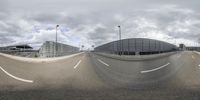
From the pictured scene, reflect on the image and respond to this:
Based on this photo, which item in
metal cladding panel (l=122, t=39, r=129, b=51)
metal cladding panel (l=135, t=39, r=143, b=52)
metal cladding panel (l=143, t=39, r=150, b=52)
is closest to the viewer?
metal cladding panel (l=122, t=39, r=129, b=51)

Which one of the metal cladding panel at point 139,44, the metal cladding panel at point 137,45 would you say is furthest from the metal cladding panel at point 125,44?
the metal cladding panel at point 139,44

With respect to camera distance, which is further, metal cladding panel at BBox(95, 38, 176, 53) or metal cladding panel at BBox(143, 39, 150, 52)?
metal cladding panel at BBox(143, 39, 150, 52)

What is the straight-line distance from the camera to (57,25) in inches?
2210

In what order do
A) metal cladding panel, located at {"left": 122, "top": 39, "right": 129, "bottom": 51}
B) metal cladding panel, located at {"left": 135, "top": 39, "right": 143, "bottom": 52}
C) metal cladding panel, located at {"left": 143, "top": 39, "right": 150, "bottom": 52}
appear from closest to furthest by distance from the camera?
metal cladding panel, located at {"left": 122, "top": 39, "right": 129, "bottom": 51}, metal cladding panel, located at {"left": 135, "top": 39, "right": 143, "bottom": 52}, metal cladding panel, located at {"left": 143, "top": 39, "right": 150, "bottom": 52}

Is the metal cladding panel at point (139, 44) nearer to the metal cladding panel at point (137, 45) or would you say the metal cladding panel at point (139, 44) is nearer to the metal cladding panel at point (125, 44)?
the metal cladding panel at point (137, 45)

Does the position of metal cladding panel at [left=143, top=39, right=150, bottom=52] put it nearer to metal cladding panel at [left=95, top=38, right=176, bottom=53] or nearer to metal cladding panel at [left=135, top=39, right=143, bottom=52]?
metal cladding panel at [left=95, top=38, right=176, bottom=53]

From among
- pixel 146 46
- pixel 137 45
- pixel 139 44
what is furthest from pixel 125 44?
pixel 146 46

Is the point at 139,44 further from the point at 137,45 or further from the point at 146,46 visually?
the point at 146,46

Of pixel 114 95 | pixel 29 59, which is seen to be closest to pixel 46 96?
pixel 114 95

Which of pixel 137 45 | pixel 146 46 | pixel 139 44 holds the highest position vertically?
pixel 139 44

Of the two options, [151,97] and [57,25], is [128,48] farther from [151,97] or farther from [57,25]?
[151,97]

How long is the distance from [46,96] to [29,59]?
21637 mm

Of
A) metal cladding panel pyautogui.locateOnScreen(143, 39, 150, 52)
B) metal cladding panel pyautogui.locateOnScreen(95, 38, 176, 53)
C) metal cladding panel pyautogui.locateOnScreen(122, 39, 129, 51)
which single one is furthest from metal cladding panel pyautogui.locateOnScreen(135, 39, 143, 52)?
metal cladding panel pyautogui.locateOnScreen(122, 39, 129, 51)

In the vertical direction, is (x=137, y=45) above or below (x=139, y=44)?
below
